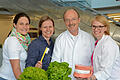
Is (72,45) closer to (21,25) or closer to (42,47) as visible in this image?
(42,47)

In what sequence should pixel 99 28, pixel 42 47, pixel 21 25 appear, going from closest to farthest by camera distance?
1. pixel 99 28
2. pixel 42 47
3. pixel 21 25

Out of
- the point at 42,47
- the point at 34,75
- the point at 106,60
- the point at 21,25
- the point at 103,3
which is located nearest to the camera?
the point at 34,75

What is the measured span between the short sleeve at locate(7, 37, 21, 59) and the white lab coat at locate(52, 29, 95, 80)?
0.44 meters

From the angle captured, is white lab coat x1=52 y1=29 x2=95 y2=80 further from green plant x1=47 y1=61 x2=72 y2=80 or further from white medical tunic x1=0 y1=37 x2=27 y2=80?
green plant x1=47 y1=61 x2=72 y2=80

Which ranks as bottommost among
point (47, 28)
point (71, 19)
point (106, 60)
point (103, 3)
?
point (106, 60)

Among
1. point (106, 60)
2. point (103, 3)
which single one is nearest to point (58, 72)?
point (106, 60)

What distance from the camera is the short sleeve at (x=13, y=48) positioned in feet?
5.80

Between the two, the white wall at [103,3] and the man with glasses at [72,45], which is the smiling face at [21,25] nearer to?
the man with glasses at [72,45]

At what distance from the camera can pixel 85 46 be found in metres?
2.05

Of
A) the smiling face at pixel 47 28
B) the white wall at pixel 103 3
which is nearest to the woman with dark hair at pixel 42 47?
the smiling face at pixel 47 28

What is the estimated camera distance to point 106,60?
1502 mm

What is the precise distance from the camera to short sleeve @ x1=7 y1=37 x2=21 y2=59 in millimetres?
1769

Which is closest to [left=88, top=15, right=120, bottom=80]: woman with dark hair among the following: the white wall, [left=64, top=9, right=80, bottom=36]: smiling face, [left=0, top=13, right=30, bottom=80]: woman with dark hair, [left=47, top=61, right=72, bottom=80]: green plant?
[left=64, top=9, right=80, bottom=36]: smiling face

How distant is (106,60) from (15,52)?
99cm
